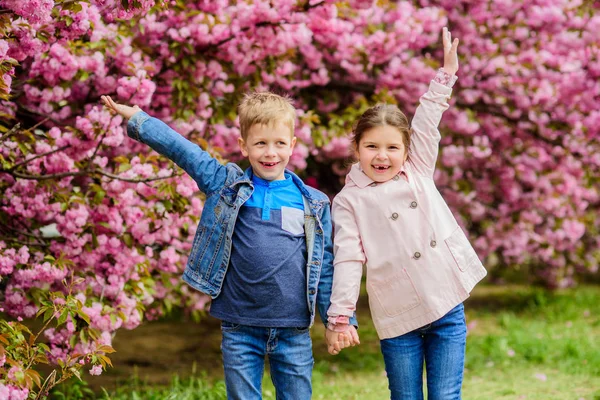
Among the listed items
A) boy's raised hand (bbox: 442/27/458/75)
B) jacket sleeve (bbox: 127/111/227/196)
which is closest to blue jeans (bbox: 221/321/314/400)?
jacket sleeve (bbox: 127/111/227/196)

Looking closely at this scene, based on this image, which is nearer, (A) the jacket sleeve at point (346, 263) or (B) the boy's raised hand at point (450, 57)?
(A) the jacket sleeve at point (346, 263)

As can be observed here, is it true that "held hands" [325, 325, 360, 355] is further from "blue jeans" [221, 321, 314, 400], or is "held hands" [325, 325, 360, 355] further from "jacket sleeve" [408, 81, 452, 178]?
"jacket sleeve" [408, 81, 452, 178]

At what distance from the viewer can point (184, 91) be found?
4.52 meters

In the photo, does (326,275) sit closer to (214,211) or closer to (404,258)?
(404,258)

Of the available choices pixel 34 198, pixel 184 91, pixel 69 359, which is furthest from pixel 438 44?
pixel 69 359

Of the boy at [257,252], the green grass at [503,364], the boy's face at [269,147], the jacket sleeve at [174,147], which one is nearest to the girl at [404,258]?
the boy at [257,252]

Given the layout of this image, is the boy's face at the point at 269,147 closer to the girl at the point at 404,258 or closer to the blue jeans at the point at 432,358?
the girl at the point at 404,258

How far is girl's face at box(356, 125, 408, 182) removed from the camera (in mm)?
2873

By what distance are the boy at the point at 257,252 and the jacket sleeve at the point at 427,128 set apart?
47cm

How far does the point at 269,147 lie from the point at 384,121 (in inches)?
18.5

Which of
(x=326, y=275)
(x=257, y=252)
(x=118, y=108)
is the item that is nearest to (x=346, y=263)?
(x=326, y=275)

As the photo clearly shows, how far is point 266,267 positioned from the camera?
2730 millimetres

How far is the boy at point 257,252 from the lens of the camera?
273cm

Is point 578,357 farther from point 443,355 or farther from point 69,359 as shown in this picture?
point 69,359
